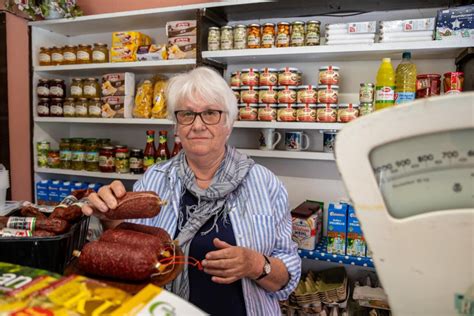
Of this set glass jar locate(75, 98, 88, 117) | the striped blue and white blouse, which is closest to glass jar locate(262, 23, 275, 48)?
the striped blue and white blouse

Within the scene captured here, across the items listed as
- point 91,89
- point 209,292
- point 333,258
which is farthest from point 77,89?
point 333,258

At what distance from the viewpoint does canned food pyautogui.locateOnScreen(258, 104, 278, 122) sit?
187cm

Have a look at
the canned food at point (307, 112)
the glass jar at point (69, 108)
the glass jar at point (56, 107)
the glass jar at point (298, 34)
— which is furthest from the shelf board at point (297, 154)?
the glass jar at point (56, 107)

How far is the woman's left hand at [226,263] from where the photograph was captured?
917 millimetres

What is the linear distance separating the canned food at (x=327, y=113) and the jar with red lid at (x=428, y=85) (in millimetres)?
382

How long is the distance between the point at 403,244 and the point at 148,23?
2.23 m

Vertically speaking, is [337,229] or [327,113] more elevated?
[327,113]

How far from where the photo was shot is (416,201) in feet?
1.50

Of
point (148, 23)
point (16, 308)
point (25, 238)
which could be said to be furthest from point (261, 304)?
point (148, 23)

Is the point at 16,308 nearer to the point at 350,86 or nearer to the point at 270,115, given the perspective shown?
the point at 270,115

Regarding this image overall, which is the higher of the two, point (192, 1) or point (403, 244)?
point (192, 1)

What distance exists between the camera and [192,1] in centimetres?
233

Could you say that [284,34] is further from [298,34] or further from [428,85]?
[428,85]

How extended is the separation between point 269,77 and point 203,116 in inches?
27.3
